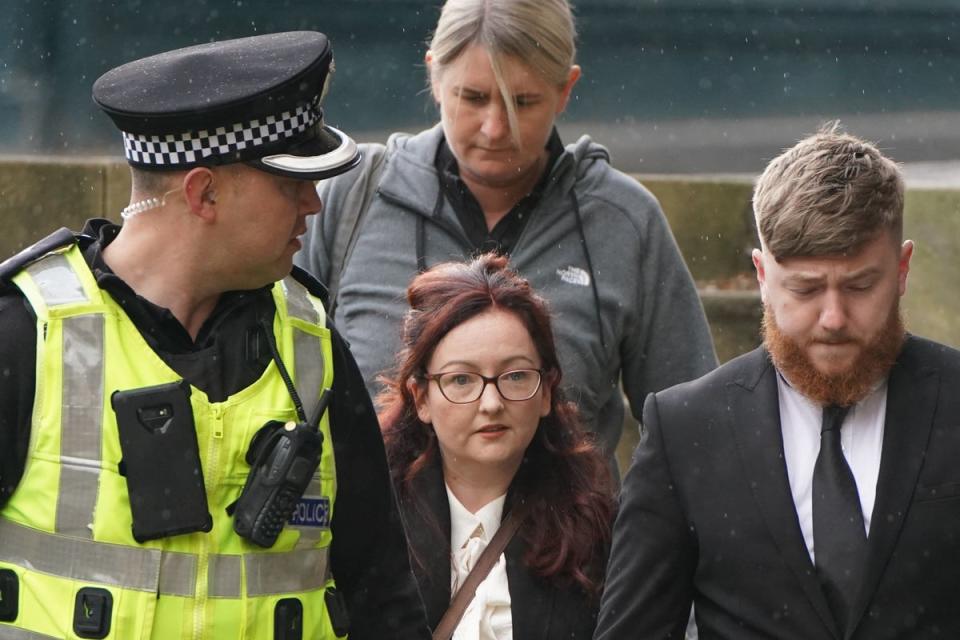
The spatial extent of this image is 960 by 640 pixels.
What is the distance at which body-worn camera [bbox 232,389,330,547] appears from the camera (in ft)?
10.2

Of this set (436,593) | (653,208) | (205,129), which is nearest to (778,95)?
(653,208)

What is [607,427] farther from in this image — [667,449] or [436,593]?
[667,449]

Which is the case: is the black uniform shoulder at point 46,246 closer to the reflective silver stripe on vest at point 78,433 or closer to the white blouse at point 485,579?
A: the reflective silver stripe on vest at point 78,433

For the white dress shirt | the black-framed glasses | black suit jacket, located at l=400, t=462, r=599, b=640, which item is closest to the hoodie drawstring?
the black-framed glasses

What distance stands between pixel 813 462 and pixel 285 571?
42.8 inches

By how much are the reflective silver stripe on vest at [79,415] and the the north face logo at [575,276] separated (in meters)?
1.91

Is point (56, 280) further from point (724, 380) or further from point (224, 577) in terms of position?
point (724, 380)

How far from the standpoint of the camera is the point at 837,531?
346 centimetres

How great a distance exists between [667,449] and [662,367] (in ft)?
3.80

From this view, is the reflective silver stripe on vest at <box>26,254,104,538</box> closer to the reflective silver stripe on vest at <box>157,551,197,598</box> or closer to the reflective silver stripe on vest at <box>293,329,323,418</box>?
the reflective silver stripe on vest at <box>157,551,197,598</box>

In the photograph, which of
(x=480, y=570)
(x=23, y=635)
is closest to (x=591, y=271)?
(x=480, y=570)

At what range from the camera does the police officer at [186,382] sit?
2992 mm

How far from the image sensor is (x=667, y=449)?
3652 mm

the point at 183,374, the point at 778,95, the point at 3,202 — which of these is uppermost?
the point at 183,374
